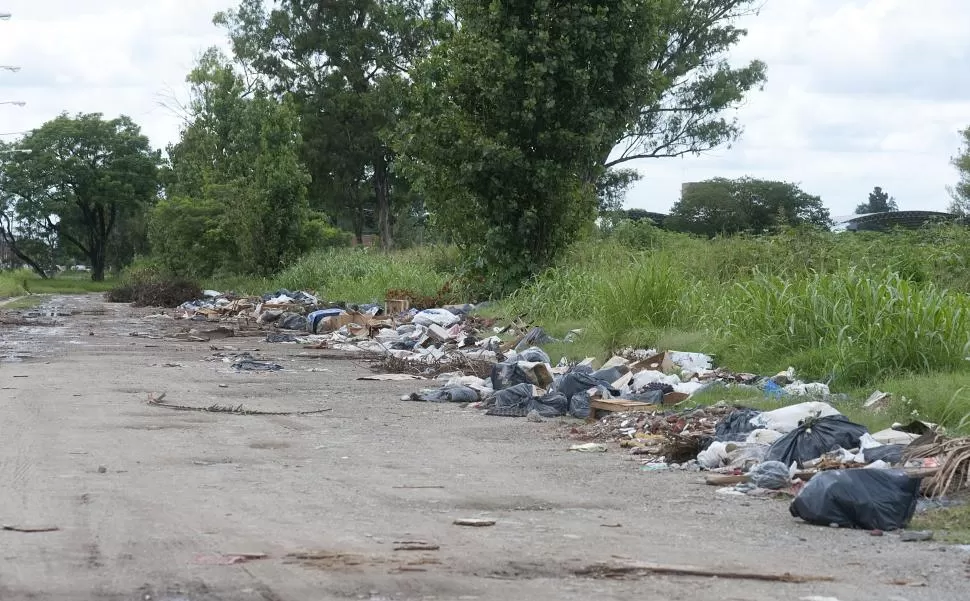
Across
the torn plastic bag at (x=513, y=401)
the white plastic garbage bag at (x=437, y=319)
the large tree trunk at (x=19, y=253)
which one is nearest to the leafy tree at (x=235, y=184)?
the white plastic garbage bag at (x=437, y=319)

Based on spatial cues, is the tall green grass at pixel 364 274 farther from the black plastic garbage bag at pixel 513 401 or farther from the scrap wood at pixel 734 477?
the scrap wood at pixel 734 477

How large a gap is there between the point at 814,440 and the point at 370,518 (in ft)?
10.1

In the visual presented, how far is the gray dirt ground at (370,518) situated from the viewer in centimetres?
450

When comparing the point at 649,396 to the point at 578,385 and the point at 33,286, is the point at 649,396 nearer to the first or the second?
the point at 578,385

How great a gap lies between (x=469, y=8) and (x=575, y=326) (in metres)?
7.98

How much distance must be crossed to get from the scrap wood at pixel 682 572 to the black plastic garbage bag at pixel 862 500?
3.53 feet

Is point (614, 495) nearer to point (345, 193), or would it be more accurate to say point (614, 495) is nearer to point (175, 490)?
point (175, 490)

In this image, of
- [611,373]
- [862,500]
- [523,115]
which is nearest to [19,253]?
[523,115]

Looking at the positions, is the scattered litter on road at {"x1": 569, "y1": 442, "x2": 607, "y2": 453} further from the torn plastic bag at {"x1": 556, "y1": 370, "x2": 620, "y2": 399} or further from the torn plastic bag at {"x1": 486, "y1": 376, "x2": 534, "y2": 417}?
the torn plastic bag at {"x1": 556, "y1": 370, "x2": 620, "y2": 399}

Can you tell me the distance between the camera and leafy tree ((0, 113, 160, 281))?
72312mm

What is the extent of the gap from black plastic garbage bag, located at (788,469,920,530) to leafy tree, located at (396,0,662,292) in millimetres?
14588

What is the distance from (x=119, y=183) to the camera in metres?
71.8

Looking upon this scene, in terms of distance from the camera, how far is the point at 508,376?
453 inches

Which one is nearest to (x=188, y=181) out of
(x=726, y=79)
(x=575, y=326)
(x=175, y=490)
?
(x=726, y=79)
